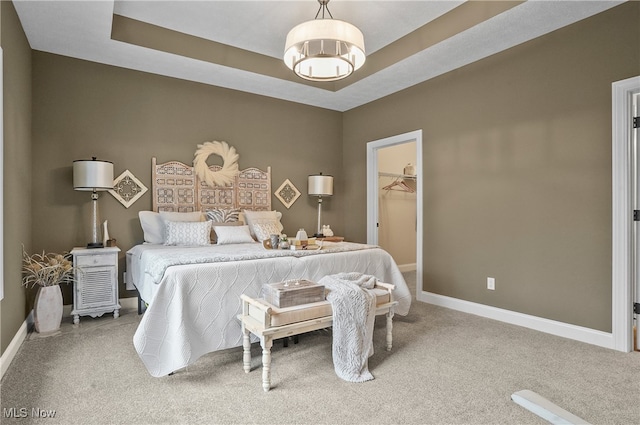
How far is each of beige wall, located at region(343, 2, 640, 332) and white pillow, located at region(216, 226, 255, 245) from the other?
214 cm

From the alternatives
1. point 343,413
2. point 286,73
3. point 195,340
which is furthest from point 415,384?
point 286,73

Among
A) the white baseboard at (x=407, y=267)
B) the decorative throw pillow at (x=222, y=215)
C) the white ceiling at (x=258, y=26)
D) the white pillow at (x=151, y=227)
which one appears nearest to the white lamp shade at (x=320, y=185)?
the decorative throw pillow at (x=222, y=215)

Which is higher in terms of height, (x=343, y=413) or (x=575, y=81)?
(x=575, y=81)

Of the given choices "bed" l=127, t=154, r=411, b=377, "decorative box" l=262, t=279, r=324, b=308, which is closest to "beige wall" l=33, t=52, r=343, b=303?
"bed" l=127, t=154, r=411, b=377

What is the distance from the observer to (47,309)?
3158 millimetres

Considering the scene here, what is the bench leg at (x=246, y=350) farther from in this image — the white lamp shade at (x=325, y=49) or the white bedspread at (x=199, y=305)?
the white lamp shade at (x=325, y=49)

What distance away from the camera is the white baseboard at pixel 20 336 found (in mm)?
2443

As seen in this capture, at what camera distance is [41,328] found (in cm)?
314

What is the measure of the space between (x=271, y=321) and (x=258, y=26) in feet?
9.53

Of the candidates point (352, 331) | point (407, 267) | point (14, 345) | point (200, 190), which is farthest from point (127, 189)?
point (407, 267)

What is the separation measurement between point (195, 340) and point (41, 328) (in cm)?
173

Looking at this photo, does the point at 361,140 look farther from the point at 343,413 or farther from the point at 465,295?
the point at 343,413

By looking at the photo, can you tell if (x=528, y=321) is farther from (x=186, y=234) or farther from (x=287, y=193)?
(x=186, y=234)

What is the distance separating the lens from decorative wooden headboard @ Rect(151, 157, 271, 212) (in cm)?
429
